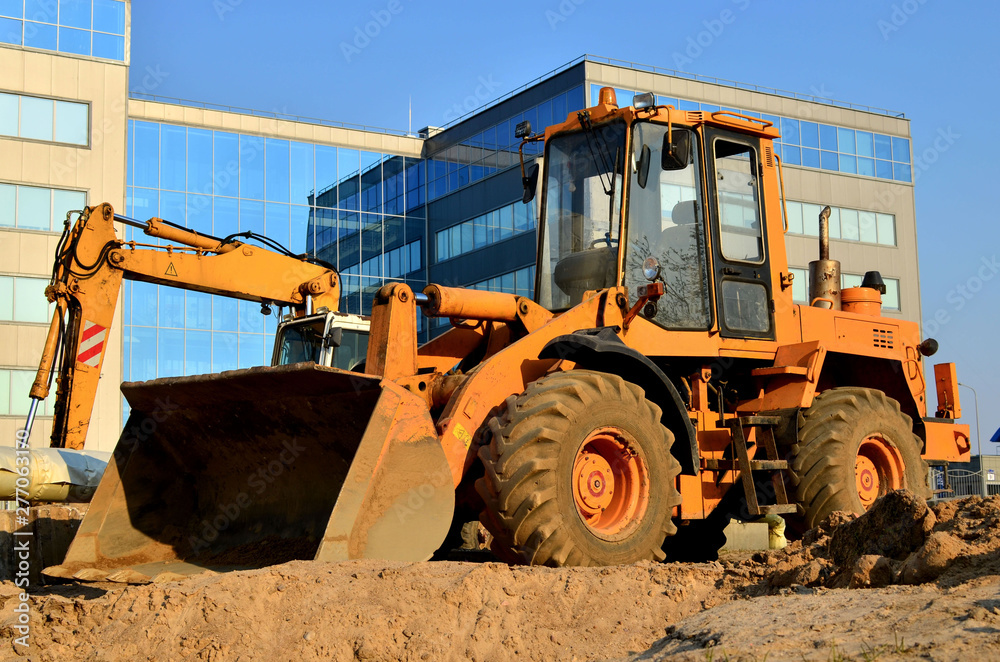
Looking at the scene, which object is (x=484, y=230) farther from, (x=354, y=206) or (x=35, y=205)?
(x=35, y=205)

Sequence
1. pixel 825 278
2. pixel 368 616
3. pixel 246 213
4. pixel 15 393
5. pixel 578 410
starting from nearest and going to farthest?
pixel 368 616
pixel 578 410
pixel 825 278
pixel 15 393
pixel 246 213

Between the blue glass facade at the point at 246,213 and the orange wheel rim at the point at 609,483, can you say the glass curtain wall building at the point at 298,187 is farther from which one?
the orange wheel rim at the point at 609,483

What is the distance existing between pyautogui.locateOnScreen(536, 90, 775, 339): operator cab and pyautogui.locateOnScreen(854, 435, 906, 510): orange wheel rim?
4.08ft

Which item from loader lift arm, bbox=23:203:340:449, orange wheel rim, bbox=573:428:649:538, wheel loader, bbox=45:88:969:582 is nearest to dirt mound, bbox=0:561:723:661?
wheel loader, bbox=45:88:969:582

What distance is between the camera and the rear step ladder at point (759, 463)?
7547 millimetres

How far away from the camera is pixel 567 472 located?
6.20 m

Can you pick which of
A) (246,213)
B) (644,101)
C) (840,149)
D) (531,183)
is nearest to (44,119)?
(246,213)

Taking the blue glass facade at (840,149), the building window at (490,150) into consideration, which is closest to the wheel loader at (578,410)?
the building window at (490,150)

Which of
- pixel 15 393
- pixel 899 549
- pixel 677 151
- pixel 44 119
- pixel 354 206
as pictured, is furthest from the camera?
pixel 354 206

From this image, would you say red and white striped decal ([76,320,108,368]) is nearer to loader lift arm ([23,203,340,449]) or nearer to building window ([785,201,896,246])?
loader lift arm ([23,203,340,449])

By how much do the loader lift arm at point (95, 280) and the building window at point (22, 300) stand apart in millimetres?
Answer: 19319

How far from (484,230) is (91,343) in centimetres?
2834

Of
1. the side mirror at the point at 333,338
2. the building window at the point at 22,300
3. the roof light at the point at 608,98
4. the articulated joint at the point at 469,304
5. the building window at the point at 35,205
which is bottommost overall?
the articulated joint at the point at 469,304

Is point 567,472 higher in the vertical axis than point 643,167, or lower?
lower
